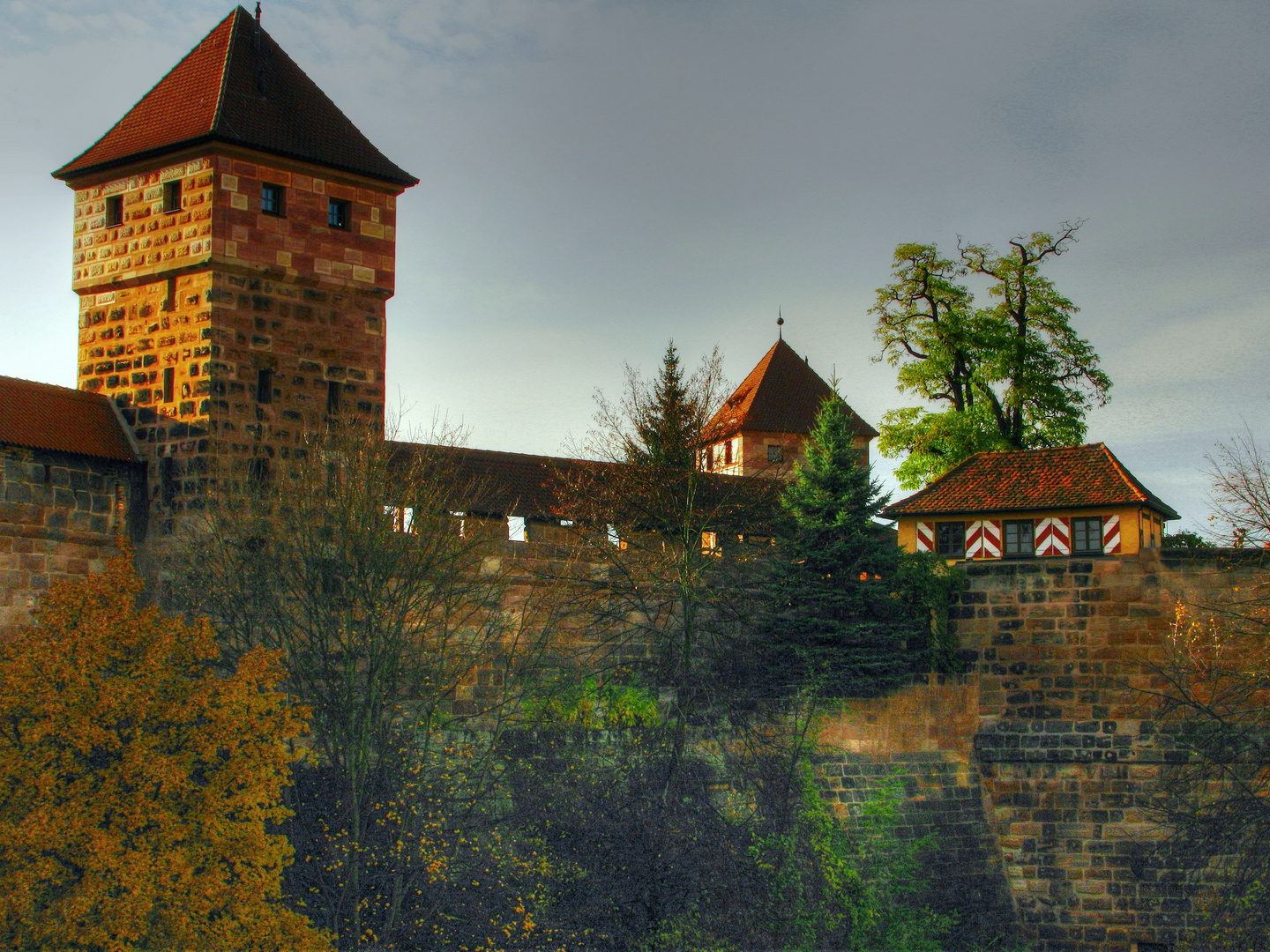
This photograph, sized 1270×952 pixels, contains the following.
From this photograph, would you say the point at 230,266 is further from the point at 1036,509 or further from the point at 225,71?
the point at 1036,509

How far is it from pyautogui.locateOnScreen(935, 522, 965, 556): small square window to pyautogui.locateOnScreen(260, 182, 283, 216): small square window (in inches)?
564

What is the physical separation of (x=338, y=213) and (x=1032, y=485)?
14.2 m

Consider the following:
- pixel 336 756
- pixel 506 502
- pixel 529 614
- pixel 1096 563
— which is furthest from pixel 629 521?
pixel 336 756

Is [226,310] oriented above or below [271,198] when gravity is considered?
below

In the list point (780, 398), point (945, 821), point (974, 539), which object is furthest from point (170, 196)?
point (780, 398)

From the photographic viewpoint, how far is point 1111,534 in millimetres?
28391

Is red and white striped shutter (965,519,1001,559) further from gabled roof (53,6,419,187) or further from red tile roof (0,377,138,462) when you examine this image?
red tile roof (0,377,138,462)

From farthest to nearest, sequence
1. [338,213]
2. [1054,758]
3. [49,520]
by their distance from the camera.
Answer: [338,213] < [1054,758] < [49,520]

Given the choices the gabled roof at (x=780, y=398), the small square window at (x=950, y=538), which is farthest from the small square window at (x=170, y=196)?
the gabled roof at (x=780, y=398)

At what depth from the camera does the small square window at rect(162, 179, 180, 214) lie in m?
20.1

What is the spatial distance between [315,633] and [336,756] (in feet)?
5.16

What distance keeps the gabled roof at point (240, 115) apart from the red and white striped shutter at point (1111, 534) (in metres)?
14.4

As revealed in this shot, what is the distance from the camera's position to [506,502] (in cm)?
2472

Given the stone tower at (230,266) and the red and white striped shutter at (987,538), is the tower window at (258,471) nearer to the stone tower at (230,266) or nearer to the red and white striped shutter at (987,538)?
the stone tower at (230,266)
